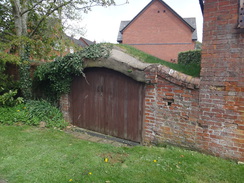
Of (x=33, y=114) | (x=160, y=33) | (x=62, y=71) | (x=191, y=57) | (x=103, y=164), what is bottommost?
(x=103, y=164)

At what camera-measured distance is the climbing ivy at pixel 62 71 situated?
4.96 metres

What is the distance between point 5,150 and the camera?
3.68 meters

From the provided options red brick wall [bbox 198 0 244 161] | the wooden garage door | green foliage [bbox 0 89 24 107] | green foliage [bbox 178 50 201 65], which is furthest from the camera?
green foliage [bbox 178 50 201 65]

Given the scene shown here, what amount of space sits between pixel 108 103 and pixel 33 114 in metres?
2.59

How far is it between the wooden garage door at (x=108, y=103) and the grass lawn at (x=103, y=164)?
0.82 metres

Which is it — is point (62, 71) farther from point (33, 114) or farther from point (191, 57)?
point (191, 57)

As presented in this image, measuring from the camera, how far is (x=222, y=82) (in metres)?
3.26

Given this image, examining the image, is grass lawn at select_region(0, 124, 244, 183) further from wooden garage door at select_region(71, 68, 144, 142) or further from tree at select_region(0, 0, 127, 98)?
tree at select_region(0, 0, 127, 98)

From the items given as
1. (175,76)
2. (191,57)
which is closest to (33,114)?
(175,76)

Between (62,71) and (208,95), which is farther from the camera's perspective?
(62,71)

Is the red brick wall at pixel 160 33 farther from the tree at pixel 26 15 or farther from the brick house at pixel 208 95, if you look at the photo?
the brick house at pixel 208 95

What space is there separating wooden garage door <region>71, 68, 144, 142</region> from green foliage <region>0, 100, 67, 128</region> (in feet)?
1.92

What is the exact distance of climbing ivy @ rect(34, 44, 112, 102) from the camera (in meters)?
4.96

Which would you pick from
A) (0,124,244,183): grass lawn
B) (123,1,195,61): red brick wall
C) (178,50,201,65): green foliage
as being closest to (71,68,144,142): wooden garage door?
(0,124,244,183): grass lawn
